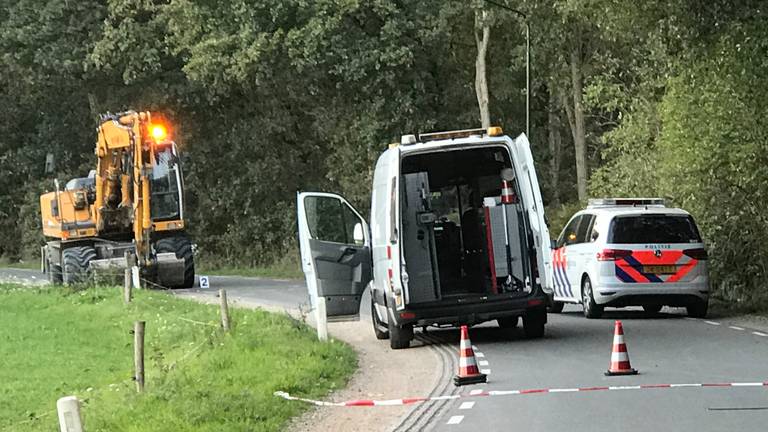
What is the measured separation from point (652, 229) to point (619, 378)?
7.56 meters

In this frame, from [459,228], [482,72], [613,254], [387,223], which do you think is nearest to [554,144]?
[482,72]

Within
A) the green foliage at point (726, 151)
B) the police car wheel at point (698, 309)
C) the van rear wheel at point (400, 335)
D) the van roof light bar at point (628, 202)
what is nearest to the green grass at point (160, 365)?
the van rear wheel at point (400, 335)

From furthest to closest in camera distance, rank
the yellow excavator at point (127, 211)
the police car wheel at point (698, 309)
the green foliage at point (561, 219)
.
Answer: the green foliage at point (561, 219), the yellow excavator at point (127, 211), the police car wheel at point (698, 309)

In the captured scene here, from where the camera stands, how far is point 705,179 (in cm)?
2427

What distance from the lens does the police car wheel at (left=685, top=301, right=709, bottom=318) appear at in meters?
21.0

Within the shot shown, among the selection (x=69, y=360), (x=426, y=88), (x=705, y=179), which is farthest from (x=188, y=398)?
(x=426, y=88)

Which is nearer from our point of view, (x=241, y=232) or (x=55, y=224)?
(x=55, y=224)

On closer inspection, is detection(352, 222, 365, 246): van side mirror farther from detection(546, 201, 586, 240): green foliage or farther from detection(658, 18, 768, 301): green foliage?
detection(546, 201, 586, 240): green foliage

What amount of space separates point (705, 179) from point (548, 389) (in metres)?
12.3

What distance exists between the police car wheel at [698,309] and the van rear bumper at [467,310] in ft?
15.3

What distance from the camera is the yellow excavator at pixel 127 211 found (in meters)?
30.5

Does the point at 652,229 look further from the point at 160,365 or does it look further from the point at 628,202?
the point at 160,365

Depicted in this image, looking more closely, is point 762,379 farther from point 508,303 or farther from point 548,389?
point 508,303

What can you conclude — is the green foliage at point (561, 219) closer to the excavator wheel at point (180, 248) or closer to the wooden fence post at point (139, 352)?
the excavator wheel at point (180, 248)
